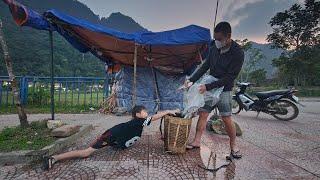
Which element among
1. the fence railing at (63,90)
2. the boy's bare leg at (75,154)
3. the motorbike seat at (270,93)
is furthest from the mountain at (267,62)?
the boy's bare leg at (75,154)

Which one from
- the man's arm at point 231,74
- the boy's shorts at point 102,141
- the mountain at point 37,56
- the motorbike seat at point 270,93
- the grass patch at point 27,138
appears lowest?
the grass patch at point 27,138

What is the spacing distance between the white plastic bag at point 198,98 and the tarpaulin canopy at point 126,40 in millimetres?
2292

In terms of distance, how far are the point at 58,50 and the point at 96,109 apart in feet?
135

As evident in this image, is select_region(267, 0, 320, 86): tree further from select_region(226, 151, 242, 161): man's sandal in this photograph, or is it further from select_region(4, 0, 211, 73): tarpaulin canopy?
select_region(226, 151, 242, 161): man's sandal

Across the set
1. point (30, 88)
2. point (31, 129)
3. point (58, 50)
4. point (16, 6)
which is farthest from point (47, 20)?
point (58, 50)

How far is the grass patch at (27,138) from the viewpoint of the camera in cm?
395

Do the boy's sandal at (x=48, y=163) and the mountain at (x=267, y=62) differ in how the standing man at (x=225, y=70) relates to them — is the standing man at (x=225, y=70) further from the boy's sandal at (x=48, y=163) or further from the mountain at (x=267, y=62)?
the mountain at (x=267, y=62)

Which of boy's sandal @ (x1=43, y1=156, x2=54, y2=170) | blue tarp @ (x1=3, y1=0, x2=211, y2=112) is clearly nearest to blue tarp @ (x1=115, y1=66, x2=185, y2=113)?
blue tarp @ (x1=3, y1=0, x2=211, y2=112)

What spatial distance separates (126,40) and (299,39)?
3468cm

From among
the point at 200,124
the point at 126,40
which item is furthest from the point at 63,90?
the point at 200,124

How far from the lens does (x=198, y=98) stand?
383 cm

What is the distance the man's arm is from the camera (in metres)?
3.67

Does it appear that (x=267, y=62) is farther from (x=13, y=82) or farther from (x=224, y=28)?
(x=13, y=82)

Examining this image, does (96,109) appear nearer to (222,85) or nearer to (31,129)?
(31,129)
